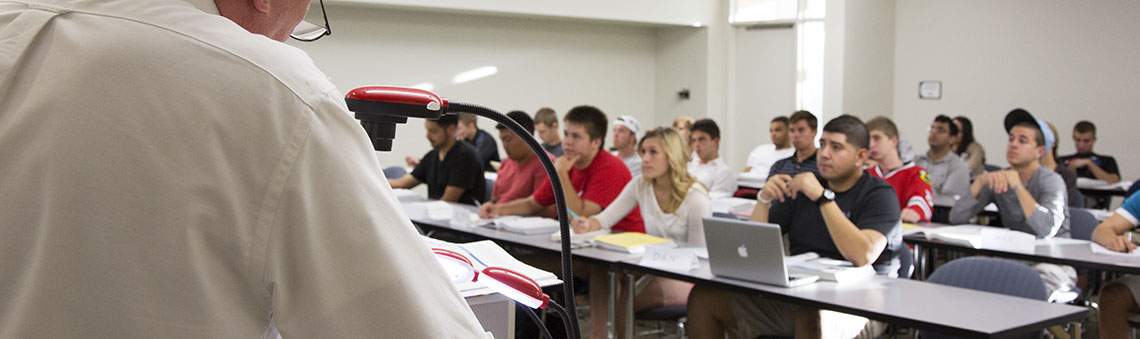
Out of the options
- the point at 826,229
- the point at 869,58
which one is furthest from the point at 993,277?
the point at 869,58

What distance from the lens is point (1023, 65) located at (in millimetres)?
9773

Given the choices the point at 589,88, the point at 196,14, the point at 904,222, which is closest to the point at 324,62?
the point at 589,88

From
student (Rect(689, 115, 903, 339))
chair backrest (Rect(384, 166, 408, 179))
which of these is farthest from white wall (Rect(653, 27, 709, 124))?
student (Rect(689, 115, 903, 339))

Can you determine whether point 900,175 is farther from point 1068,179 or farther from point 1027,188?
point 1068,179

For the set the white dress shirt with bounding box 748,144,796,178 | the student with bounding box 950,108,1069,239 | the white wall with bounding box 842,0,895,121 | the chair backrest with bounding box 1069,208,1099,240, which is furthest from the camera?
the white wall with bounding box 842,0,895,121

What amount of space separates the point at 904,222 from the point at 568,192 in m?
1.80

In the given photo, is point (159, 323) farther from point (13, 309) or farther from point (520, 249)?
→ point (520, 249)

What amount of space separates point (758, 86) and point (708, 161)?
4062 millimetres

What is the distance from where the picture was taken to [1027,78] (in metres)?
9.74

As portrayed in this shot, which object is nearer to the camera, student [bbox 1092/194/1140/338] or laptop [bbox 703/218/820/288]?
laptop [bbox 703/218/820/288]

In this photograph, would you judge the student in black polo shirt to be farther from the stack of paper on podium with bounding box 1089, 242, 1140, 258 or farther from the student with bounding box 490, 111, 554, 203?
the stack of paper on podium with bounding box 1089, 242, 1140, 258

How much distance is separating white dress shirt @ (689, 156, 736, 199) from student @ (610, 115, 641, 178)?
0.49 m

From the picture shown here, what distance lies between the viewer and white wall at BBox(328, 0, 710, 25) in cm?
931

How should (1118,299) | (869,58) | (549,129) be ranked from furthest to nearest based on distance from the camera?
(869,58), (549,129), (1118,299)
